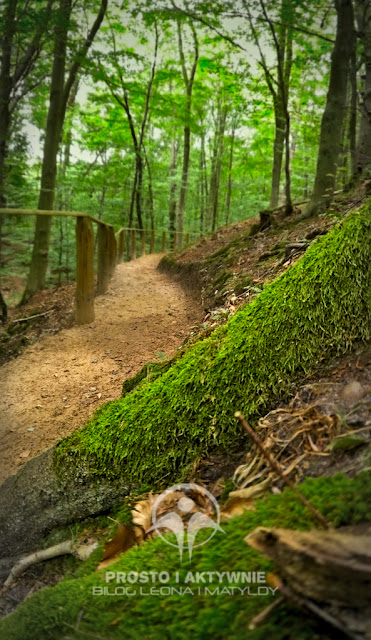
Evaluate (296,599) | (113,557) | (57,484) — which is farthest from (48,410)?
(296,599)

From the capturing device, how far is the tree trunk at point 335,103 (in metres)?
5.13

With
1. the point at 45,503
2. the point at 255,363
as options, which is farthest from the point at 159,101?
the point at 45,503

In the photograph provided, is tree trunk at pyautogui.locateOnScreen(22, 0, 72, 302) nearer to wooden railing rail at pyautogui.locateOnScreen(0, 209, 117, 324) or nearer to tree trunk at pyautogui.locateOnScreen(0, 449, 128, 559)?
wooden railing rail at pyautogui.locateOnScreen(0, 209, 117, 324)

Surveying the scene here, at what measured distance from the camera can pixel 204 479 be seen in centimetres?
172

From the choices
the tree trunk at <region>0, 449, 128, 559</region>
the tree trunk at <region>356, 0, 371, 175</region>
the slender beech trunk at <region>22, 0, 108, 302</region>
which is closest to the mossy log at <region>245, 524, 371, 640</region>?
the tree trunk at <region>0, 449, 128, 559</region>

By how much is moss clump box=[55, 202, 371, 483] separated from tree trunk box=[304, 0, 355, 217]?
3.83 metres

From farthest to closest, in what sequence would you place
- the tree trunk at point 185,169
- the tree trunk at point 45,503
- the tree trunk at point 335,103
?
the tree trunk at point 185,169
the tree trunk at point 335,103
the tree trunk at point 45,503

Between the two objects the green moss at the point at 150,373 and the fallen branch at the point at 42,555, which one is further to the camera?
the green moss at the point at 150,373

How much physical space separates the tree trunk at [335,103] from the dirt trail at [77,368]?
2.68m

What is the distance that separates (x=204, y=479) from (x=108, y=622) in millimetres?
752

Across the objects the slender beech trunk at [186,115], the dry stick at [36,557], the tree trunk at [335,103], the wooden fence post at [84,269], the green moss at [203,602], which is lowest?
the dry stick at [36,557]

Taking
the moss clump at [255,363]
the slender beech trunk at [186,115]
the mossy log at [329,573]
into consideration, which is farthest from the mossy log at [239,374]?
the slender beech trunk at [186,115]

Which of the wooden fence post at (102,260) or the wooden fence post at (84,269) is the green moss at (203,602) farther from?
the wooden fence post at (102,260)

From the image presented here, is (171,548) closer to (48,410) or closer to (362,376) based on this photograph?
(362,376)
